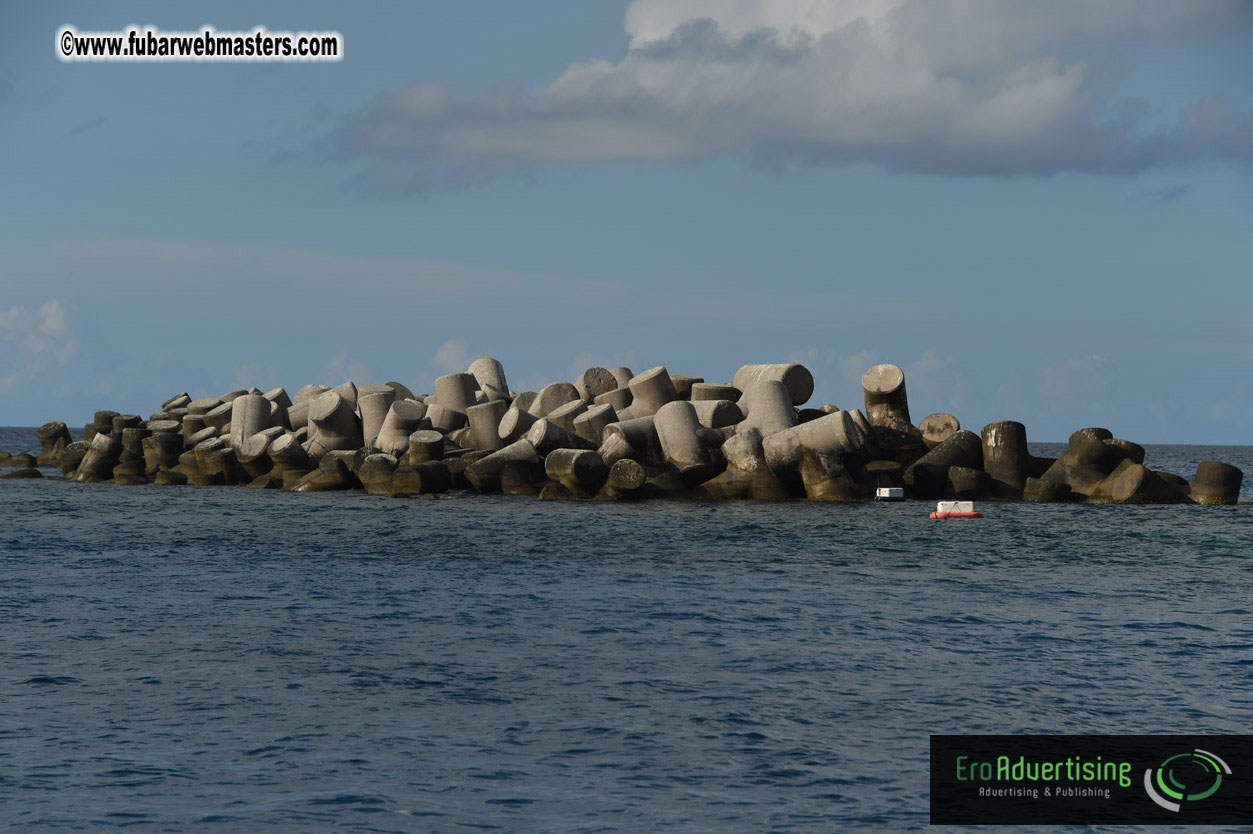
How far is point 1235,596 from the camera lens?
15.2 m

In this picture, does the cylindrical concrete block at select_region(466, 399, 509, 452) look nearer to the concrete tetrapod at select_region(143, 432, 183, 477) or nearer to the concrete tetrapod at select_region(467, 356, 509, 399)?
the concrete tetrapod at select_region(467, 356, 509, 399)

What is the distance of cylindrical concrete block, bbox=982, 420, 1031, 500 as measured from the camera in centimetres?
2825

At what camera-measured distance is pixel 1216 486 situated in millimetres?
28969

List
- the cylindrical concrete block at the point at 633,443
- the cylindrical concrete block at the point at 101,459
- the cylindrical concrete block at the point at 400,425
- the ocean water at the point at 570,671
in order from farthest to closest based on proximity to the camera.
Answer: the cylindrical concrete block at the point at 101,459
the cylindrical concrete block at the point at 400,425
the cylindrical concrete block at the point at 633,443
the ocean water at the point at 570,671

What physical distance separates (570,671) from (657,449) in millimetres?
16929

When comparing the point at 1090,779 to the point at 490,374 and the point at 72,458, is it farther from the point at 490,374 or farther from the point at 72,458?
the point at 72,458

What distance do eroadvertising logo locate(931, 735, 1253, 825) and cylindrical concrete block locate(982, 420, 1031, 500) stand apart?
20381 millimetres

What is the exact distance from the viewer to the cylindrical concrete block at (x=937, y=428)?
1120 inches

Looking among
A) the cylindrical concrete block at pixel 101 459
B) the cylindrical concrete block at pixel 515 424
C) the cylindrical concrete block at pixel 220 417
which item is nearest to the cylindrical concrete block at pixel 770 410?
the cylindrical concrete block at pixel 515 424

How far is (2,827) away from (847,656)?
680 centimetres

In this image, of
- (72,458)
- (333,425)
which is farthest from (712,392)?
(72,458)

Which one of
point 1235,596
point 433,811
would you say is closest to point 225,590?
point 433,811

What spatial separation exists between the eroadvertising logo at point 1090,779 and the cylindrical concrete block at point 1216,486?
73.7 ft

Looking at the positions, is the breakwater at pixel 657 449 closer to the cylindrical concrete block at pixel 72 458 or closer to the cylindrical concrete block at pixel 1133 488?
the cylindrical concrete block at pixel 1133 488
